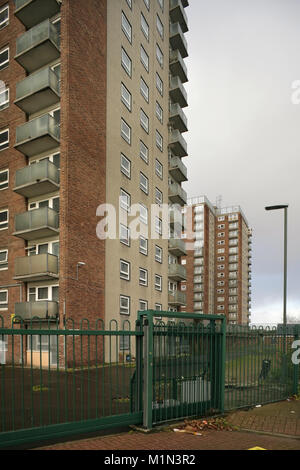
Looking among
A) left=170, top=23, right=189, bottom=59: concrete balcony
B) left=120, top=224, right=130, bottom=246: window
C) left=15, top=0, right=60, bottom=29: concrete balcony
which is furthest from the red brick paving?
left=170, top=23, right=189, bottom=59: concrete balcony

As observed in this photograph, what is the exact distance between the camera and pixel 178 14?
39.7m

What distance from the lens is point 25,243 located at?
24.2m

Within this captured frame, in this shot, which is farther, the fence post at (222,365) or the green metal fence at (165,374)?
the fence post at (222,365)

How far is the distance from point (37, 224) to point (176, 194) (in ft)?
58.7

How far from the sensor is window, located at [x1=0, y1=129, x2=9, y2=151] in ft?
85.5

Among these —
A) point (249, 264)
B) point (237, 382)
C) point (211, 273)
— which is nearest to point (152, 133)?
point (237, 382)

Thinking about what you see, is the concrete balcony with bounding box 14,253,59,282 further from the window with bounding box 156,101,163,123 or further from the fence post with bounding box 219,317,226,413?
the window with bounding box 156,101,163,123

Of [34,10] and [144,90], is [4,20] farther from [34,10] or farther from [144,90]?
[144,90]

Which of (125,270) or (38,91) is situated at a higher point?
(38,91)

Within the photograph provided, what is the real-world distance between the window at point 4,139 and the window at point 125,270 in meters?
10.6

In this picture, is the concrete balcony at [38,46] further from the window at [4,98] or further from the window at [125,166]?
the window at [125,166]

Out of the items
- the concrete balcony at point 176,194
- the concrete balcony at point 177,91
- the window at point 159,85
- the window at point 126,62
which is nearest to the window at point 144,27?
the window at point 159,85

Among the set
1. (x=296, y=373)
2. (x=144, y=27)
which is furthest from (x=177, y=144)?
(x=296, y=373)

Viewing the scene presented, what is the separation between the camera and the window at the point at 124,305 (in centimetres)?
2628
